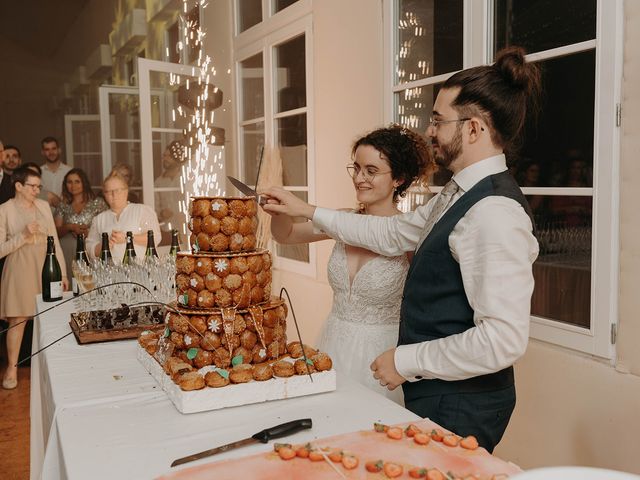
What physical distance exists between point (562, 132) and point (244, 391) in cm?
151

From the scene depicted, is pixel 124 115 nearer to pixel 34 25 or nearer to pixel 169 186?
pixel 169 186

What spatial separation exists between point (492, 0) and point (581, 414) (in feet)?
5.25

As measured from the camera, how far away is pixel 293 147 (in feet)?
14.3

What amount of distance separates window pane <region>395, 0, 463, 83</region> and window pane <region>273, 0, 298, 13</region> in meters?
1.47

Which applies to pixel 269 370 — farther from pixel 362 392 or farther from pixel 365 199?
pixel 365 199

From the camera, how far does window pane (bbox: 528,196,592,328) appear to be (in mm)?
2105

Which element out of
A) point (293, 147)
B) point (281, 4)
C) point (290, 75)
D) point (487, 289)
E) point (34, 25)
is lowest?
point (487, 289)

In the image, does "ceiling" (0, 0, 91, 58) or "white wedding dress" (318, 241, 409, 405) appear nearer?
"white wedding dress" (318, 241, 409, 405)

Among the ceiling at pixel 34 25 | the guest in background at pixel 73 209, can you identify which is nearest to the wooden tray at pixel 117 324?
the guest in background at pixel 73 209

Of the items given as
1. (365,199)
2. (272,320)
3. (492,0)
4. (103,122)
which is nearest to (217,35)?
(103,122)

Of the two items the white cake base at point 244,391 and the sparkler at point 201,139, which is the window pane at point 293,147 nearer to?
the sparkler at point 201,139

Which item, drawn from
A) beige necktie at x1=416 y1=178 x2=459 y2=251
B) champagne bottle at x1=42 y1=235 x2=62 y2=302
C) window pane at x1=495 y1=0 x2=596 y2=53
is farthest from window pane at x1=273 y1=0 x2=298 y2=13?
beige necktie at x1=416 y1=178 x2=459 y2=251

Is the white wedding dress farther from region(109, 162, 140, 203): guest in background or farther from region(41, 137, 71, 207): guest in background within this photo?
region(41, 137, 71, 207): guest in background

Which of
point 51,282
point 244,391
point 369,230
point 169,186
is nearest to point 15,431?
point 51,282
